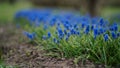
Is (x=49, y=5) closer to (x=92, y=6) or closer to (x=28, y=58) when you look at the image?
(x=92, y=6)

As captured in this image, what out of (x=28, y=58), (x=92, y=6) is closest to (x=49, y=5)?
(x=92, y=6)

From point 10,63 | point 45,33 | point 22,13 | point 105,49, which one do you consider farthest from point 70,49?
point 22,13

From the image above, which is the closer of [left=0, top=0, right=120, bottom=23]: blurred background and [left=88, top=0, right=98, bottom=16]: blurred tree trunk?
[left=88, top=0, right=98, bottom=16]: blurred tree trunk

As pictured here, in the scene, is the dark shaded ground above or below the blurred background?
below

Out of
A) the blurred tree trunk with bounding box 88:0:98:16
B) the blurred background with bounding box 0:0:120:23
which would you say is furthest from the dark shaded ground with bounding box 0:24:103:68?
the blurred background with bounding box 0:0:120:23

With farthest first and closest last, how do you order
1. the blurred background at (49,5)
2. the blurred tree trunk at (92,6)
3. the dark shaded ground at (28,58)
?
the blurred background at (49,5)
the blurred tree trunk at (92,6)
the dark shaded ground at (28,58)

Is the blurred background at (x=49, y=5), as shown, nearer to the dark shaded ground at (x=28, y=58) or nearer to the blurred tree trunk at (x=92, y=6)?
the blurred tree trunk at (x=92, y=6)

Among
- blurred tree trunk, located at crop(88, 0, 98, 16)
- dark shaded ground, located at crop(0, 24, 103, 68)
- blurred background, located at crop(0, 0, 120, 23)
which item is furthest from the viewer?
blurred background, located at crop(0, 0, 120, 23)

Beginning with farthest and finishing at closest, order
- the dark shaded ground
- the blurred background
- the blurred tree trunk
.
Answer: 1. the blurred background
2. the blurred tree trunk
3. the dark shaded ground

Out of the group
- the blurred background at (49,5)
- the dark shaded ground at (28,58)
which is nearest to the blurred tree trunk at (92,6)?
the blurred background at (49,5)

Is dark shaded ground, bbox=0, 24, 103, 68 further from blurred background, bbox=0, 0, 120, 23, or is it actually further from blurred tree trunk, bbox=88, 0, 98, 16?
blurred background, bbox=0, 0, 120, 23

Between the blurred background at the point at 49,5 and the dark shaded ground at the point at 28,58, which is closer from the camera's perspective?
the dark shaded ground at the point at 28,58
